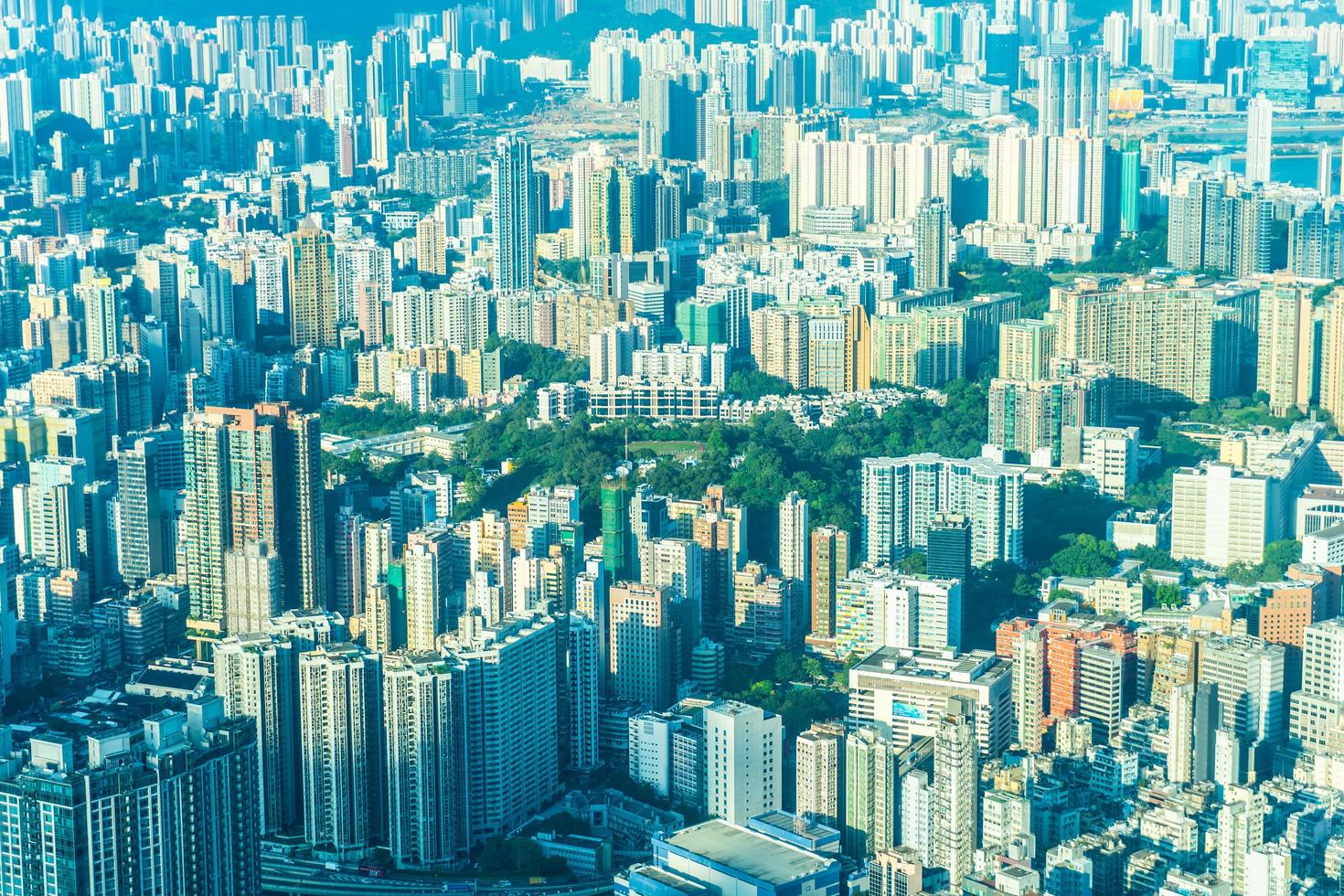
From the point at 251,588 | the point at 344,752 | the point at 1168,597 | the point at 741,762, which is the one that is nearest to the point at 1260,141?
the point at 1168,597

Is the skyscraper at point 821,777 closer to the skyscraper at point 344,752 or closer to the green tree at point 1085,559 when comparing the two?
the skyscraper at point 344,752

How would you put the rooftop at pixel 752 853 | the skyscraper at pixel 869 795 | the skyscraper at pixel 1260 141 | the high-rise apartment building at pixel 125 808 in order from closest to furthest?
the rooftop at pixel 752 853, the high-rise apartment building at pixel 125 808, the skyscraper at pixel 869 795, the skyscraper at pixel 1260 141

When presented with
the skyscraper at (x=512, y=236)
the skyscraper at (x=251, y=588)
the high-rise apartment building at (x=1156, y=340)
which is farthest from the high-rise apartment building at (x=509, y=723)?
the skyscraper at (x=512, y=236)

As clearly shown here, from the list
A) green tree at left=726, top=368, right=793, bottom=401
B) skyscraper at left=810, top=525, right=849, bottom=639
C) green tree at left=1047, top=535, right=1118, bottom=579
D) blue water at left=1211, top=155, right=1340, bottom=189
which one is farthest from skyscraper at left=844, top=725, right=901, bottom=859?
blue water at left=1211, top=155, right=1340, bottom=189

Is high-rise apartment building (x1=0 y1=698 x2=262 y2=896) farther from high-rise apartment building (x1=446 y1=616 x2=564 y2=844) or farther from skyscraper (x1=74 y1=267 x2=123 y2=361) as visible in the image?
skyscraper (x1=74 y1=267 x2=123 y2=361)

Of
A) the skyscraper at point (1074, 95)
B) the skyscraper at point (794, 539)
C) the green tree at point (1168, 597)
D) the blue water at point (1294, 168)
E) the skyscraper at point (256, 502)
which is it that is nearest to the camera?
the green tree at point (1168, 597)

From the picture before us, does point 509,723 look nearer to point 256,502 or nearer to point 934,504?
point 256,502

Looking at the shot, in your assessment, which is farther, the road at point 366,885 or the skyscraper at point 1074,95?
the skyscraper at point 1074,95
